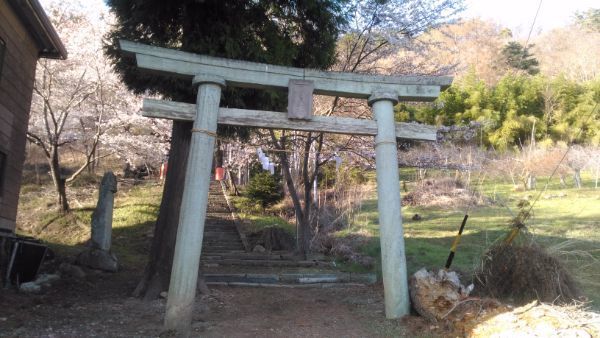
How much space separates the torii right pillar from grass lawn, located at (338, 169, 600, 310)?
2.03 meters

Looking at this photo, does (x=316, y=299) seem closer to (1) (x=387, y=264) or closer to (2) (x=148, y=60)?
(1) (x=387, y=264)

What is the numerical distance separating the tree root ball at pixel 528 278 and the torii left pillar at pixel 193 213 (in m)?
3.56

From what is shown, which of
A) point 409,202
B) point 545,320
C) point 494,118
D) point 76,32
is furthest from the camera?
point 494,118

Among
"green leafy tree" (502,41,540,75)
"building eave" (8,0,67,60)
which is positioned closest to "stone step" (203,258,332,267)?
"building eave" (8,0,67,60)

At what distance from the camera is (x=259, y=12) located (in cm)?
703

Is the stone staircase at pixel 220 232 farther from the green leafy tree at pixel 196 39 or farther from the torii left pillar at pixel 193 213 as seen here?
the torii left pillar at pixel 193 213

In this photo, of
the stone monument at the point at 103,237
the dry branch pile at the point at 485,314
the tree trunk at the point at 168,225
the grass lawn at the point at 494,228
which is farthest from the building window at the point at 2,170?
the grass lawn at the point at 494,228

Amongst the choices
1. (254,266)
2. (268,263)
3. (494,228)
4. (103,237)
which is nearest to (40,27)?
(103,237)

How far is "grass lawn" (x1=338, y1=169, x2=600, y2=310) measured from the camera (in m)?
8.16

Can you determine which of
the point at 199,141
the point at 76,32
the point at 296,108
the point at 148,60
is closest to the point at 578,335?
the point at 296,108

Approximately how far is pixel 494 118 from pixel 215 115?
22.2m

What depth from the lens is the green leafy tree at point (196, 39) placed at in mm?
6680

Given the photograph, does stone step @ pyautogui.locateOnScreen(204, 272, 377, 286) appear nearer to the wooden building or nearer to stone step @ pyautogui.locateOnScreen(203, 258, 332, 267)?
stone step @ pyautogui.locateOnScreen(203, 258, 332, 267)

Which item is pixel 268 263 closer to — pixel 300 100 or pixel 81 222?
pixel 300 100
